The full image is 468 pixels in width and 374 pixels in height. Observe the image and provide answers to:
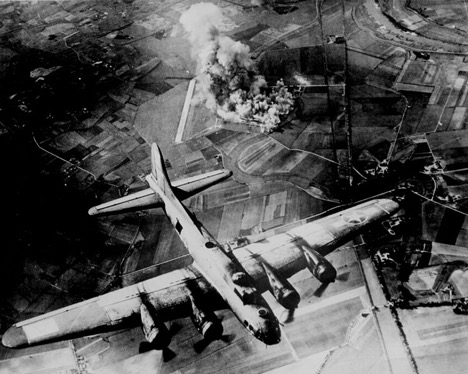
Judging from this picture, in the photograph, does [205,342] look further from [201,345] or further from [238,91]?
[238,91]

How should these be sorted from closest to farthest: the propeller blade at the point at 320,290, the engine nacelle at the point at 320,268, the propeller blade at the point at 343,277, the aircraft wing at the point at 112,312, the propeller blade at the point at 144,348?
1. the engine nacelle at the point at 320,268
2. the aircraft wing at the point at 112,312
3. the propeller blade at the point at 144,348
4. the propeller blade at the point at 320,290
5. the propeller blade at the point at 343,277

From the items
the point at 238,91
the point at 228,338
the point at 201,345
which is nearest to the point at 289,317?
the point at 228,338

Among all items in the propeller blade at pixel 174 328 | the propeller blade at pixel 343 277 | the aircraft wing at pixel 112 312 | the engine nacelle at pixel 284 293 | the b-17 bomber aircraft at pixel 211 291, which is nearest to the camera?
the engine nacelle at pixel 284 293

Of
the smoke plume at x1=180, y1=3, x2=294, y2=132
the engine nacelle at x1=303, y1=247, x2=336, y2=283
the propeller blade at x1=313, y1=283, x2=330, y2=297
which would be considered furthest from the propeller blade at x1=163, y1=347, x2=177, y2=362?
the smoke plume at x1=180, y1=3, x2=294, y2=132

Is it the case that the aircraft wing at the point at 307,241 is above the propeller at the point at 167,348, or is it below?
above

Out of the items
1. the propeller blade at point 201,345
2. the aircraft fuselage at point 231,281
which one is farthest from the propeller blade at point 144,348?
the aircraft fuselage at point 231,281

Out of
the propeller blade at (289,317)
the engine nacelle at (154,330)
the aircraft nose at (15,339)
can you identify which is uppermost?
the engine nacelle at (154,330)

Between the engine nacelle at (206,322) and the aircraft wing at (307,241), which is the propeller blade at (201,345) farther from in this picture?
the aircraft wing at (307,241)

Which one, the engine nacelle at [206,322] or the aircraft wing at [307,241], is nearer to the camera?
the engine nacelle at [206,322]
